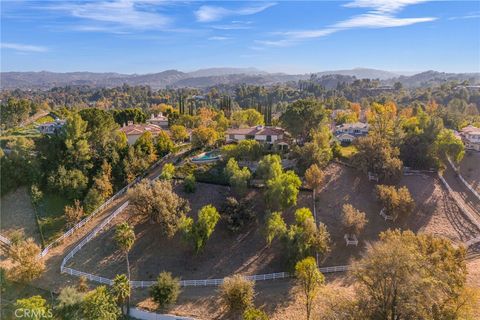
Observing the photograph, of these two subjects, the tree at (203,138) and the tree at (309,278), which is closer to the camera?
the tree at (309,278)

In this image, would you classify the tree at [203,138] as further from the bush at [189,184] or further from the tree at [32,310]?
the tree at [32,310]

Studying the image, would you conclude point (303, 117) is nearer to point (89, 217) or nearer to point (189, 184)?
point (189, 184)

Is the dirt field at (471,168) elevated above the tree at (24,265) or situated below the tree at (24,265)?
above

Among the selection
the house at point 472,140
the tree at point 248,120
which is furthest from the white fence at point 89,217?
the house at point 472,140

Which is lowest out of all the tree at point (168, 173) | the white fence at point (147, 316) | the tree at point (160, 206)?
the white fence at point (147, 316)

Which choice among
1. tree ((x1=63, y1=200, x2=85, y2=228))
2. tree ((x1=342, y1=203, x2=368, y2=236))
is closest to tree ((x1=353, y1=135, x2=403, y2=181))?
tree ((x1=342, y1=203, x2=368, y2=236))

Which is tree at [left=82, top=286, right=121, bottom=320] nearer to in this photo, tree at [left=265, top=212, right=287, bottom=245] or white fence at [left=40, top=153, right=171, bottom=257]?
white fence at [left=40, top=153, right=171, bottom=257]
